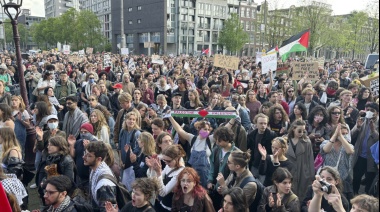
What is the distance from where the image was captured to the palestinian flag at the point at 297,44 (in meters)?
11.3

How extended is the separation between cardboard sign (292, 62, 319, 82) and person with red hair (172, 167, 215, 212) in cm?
725

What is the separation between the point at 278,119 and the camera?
5719 millimetres

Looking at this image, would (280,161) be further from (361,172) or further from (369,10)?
(369,10)

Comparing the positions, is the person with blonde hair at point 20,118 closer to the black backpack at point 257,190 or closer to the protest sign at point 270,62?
the black backpack at point 257,190

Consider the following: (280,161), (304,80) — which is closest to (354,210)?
(280,161)

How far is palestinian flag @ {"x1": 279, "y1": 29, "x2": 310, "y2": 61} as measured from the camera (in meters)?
11.3

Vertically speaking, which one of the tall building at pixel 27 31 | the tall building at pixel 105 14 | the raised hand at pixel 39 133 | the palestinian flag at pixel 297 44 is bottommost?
the raised hand at pixel 39 133

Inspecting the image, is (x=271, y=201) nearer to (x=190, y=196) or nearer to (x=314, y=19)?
(x=190, y=196)

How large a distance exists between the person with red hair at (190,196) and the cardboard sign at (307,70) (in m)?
7.25

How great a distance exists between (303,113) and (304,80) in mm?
3612

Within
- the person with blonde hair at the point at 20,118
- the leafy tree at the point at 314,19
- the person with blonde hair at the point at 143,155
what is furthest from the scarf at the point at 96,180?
the leafy tree at the point at 314,19

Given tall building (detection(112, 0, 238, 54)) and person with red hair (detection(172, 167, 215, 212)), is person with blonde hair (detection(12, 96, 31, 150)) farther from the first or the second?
tall building (detection(112, 0, 238, 54))

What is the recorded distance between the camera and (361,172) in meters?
5.28

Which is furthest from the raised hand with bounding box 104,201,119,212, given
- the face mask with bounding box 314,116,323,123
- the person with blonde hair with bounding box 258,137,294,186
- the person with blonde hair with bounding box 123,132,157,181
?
the face mask with bounding box 314,116,323,123
